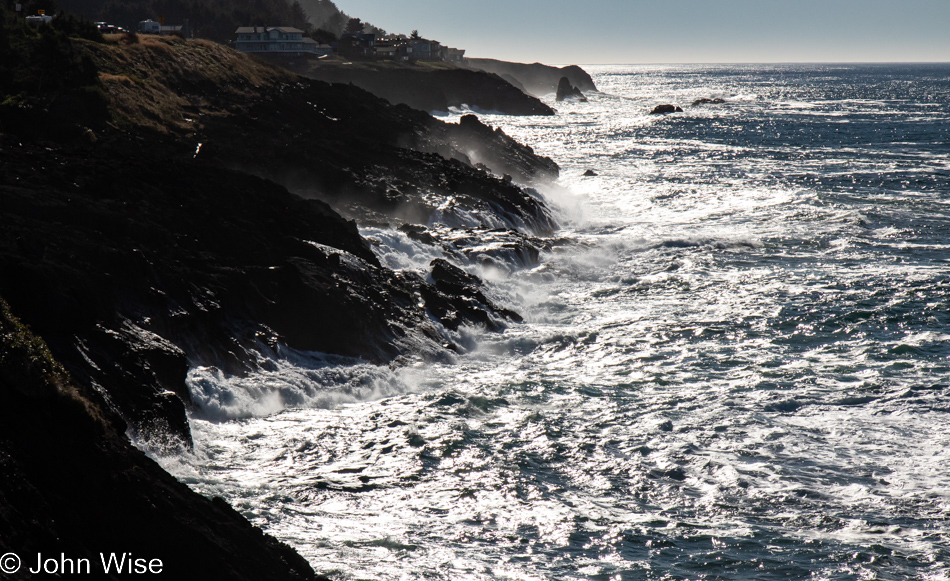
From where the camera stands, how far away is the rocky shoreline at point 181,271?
32.3 ft

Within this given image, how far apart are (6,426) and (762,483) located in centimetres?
1406

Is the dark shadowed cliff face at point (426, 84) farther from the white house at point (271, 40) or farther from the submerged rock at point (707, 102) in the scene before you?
the submerged rock at point (707, 102)

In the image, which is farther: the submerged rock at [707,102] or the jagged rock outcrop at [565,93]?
the jagged rock outcrop at [565,93]

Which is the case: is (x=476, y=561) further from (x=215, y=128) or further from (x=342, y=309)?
(x=215, y=128)

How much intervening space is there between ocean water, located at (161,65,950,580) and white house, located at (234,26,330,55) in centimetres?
8528

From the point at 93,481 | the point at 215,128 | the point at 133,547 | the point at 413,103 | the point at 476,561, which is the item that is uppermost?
the point at 413,103

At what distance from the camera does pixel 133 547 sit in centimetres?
952

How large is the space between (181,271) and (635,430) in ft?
43.1

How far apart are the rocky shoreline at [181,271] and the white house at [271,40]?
61.4 m

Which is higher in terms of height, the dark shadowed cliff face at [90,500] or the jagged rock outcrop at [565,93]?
the jagged rock outcrop at [565,93]

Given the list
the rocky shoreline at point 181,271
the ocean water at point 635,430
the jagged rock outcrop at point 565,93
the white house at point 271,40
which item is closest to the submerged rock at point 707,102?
the jagged rock outcrop at point 565,93

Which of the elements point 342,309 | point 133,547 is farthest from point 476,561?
point 342,309

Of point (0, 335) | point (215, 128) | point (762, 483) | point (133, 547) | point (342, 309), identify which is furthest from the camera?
point (215, 128)

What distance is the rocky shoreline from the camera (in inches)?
388
